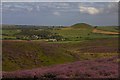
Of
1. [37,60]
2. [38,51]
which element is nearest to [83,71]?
[37,60]

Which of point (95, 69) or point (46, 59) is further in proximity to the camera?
point (46, 59)

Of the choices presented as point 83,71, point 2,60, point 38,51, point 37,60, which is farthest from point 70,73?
point 38,51

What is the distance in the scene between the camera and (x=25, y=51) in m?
40.5

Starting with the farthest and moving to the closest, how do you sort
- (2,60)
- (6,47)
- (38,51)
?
(38,51), (6,47), (2,60)

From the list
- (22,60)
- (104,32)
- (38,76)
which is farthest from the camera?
(104,32)

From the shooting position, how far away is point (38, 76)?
1617cm

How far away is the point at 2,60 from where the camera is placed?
113ft

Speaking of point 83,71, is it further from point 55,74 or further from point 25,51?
point 25,51

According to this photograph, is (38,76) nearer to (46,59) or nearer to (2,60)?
(2,60)

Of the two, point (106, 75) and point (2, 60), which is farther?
point (2, 60)

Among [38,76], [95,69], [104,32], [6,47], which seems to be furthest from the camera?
[104,32]

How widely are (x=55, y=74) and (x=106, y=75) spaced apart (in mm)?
3102

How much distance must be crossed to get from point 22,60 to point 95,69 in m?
20.6

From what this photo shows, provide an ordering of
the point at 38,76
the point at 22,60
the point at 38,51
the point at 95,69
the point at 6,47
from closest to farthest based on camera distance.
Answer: the point at 38,76
the point at 95,69
the point at 22,60
the point at 6,47
the point at 38,51
